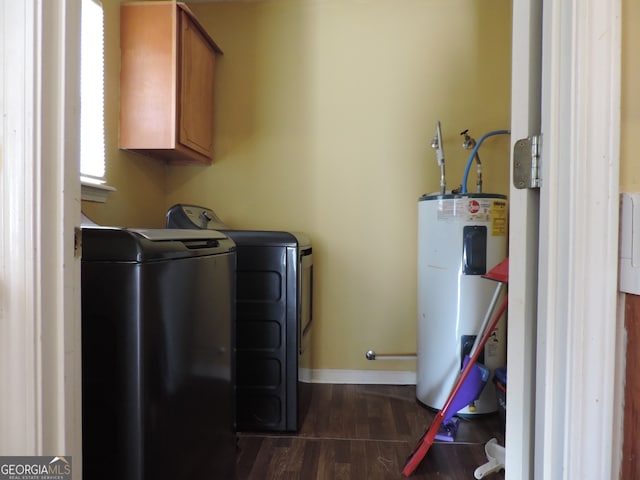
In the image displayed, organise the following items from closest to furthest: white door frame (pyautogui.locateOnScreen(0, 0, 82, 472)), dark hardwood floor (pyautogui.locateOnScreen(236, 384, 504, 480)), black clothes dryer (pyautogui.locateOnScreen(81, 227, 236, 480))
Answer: white door frame (pyautogui.locateOnScreen(0, 0, 82, 472)) < black clothes dryer (pyautogui.locateOnScreen(81, 227, 236, 480)) < dark hardwood floor (pyautogui.locateOnScreen(236, 384, 504, 480))

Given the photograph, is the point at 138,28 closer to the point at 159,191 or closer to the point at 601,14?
the point at 159,191

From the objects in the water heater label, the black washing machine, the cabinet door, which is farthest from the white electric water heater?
the cabinet door

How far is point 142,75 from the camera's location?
181cm

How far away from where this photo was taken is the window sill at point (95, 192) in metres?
1.55

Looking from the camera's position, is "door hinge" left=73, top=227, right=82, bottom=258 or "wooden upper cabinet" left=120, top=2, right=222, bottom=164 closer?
"door hinge" left=73, top=227, right=82, bottom=258

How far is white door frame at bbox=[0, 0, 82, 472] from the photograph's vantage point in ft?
1.63

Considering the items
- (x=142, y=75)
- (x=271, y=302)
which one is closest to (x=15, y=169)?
(x=271, y=302)

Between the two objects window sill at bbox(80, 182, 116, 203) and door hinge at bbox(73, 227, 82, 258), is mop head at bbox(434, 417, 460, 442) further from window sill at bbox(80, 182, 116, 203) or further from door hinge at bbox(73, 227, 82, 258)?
window sill at bbox(80, 182, 116, 203)

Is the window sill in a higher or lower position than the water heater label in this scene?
higher

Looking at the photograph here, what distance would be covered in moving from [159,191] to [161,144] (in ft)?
1.73

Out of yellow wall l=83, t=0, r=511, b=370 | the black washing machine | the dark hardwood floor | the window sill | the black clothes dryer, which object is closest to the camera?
the black clothes dryer

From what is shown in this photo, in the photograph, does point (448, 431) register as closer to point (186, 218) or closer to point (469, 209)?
point (469, 209)

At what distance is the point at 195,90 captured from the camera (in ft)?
6.52

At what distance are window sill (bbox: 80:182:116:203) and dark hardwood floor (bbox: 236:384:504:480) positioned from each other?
3.99 feet
